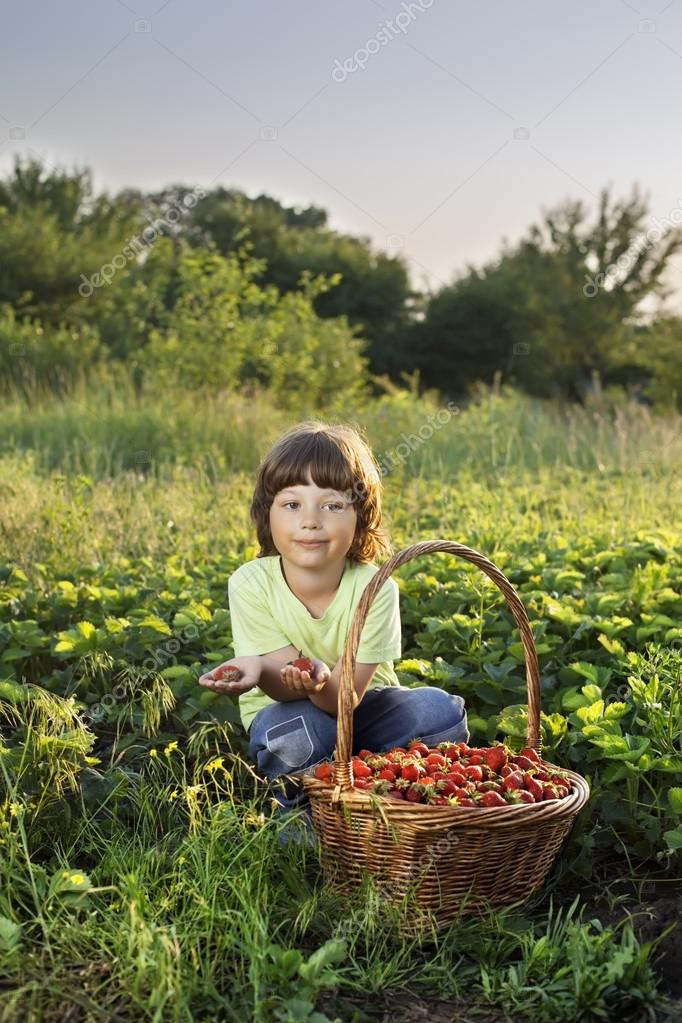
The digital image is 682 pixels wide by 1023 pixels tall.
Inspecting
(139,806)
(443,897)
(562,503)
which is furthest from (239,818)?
(562,503)

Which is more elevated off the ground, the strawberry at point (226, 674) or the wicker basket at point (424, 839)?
the strawberry at point (226, 674)

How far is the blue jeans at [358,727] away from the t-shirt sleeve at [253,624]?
0.17m

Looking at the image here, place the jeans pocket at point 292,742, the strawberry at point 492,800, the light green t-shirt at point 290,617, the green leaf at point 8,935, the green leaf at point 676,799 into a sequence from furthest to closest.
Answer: the light green t-shirt at point 290,617 < the jeans pocket at point 292,742 < the green leaf at point 676,799 < the strawberry at point 492,800 < the green leaf at point 8,935

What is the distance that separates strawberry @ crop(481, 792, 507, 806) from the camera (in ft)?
7.89

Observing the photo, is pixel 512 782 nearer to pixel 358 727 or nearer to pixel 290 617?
pixel 358 727

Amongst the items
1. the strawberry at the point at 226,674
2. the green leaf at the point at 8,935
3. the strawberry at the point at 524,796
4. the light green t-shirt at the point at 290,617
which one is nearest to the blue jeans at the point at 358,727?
the light green t-shirt at the point at 290,617

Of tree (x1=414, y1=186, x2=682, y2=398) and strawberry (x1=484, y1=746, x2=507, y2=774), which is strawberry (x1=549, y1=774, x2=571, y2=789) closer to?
strawberry (x1=484, y1=746, x2=507, y2=774)

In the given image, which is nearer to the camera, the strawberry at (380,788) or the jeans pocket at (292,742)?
the strawberry at (380,788)

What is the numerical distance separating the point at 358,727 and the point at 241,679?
0.52 metres

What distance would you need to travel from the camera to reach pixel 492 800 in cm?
241

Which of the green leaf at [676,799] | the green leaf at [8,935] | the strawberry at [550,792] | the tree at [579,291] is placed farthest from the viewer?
the tree at [579,291]

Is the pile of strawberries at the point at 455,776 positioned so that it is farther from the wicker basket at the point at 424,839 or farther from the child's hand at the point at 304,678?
the child's hand at the point at 304,678

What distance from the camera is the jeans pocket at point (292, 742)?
113 inches

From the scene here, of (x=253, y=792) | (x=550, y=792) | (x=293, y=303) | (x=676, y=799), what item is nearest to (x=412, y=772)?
(x=550, y=792)
